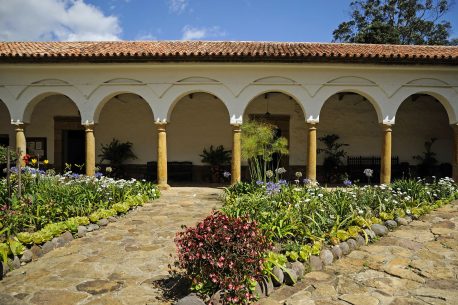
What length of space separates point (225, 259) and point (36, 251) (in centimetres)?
318

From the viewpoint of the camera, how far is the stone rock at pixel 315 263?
4676mm

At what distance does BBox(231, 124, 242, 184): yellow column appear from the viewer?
1114 cm

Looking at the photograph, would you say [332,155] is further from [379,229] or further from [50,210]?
[50,210]

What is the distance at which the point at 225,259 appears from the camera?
12.0 ft

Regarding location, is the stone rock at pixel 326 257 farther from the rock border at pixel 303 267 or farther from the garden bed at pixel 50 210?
the garden bed at pixel 50 210

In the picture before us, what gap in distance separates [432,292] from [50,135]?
14.0 meters

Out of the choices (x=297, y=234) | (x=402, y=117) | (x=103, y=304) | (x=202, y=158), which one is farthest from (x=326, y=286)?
(x=402, y=117)

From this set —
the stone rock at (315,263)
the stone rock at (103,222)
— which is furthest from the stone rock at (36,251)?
the stone rock at (315,263)

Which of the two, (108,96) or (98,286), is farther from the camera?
(108,96)

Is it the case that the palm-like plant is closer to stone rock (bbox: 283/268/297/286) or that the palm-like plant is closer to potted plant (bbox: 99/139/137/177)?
potted plant (bbox: 99/139/137/177)

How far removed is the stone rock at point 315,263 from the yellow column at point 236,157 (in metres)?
6.43

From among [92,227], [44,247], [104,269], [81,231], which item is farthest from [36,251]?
[92,227]

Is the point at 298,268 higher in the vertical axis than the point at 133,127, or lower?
lower

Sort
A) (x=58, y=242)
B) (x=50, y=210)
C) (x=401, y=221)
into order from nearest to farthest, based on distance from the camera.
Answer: (x=58, y=242), (x=50, y=210), (x=401, y=221)
